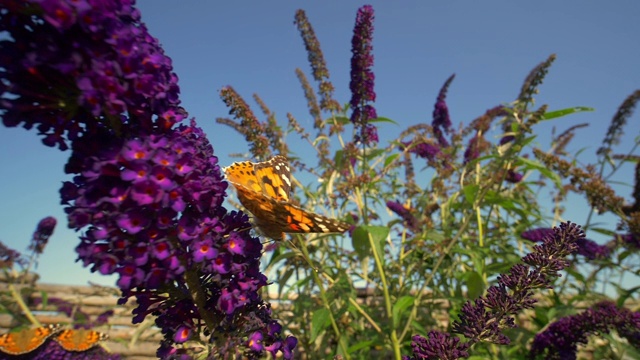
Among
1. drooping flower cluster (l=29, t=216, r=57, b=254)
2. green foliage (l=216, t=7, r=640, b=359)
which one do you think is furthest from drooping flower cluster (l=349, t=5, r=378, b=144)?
drooping flower cluster (l=29, t=216, r=57, b=254)

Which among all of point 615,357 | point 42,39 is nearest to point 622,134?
point 615,357

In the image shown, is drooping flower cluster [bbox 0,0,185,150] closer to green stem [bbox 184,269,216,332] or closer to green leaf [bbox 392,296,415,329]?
green stem [bbox 184,269,216,332]

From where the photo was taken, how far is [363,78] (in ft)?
9.51

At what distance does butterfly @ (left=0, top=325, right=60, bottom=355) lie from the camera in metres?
2.73

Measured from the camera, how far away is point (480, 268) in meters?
2.44

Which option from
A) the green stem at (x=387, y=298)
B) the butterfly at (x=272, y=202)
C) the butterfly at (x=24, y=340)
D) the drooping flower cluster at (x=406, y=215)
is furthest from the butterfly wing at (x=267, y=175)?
the butterfly at (x=24, y=340)

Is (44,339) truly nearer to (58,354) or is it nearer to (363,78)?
(58,354)

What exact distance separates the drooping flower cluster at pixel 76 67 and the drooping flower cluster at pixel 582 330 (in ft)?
8.03

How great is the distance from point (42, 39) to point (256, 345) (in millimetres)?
1044

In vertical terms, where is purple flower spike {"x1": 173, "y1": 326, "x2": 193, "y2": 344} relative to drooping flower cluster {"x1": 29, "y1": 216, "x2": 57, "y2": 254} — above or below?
below

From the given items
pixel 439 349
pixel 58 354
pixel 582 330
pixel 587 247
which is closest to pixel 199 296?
pixel 439 349

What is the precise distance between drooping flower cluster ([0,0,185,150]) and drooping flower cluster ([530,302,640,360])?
8.03 feet

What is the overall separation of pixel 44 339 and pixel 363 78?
3.05 meters

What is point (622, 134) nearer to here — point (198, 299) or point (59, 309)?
point (198, 299)
